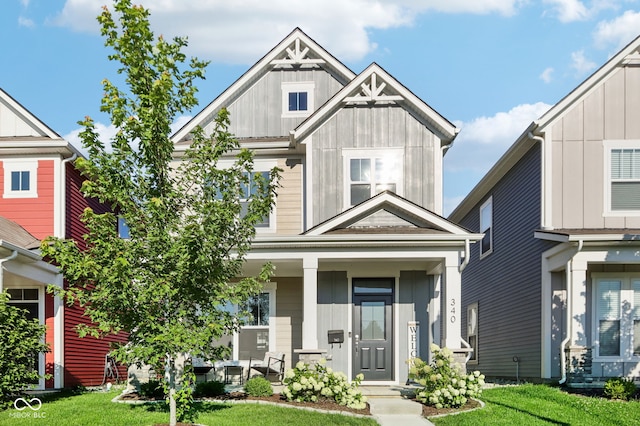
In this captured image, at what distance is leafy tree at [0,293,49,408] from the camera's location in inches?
535

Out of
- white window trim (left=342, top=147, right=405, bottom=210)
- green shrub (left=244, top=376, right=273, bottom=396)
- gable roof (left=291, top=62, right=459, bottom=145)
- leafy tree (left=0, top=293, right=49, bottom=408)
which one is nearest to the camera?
leafy tree (left=0, top=293, right=49, bottom=408)

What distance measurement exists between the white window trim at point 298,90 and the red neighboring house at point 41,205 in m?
5.27

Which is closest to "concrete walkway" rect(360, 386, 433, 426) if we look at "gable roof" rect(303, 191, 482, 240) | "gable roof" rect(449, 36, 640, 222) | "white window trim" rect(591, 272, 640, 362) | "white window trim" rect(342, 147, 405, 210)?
"gable roof" rect(303, 191, 482, 240)

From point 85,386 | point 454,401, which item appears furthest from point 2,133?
point 454,401

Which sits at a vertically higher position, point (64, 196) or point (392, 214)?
point (64, 196)

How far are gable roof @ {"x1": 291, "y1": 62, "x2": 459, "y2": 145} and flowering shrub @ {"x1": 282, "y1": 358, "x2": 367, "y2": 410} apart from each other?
6174 mm

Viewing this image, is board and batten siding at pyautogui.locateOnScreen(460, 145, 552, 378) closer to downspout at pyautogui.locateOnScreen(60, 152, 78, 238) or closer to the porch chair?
the porch chair

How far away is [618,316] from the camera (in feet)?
57.5

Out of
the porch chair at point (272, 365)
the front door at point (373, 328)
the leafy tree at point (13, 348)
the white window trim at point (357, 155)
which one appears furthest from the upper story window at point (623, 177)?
the leafy tree at point (13, 348)

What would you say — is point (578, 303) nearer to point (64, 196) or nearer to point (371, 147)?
point (371, 147)

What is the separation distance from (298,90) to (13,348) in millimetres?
9822

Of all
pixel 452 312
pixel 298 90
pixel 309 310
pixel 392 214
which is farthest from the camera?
pixel 298 90

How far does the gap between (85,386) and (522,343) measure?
1084cm

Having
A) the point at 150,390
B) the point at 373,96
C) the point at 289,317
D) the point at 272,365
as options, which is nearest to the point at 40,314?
the point at 150,390
